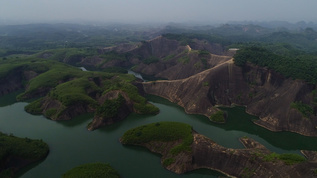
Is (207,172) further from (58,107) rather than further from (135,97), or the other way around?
(58,107)

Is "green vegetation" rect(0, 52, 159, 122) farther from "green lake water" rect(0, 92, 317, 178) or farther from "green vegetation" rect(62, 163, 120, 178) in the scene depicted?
"green vegetation" rect(62, 163, 120, 178)

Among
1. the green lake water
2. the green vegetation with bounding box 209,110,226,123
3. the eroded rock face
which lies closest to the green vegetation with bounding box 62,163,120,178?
the green lake water

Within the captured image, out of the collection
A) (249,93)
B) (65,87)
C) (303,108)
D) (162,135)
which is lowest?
(162,135)

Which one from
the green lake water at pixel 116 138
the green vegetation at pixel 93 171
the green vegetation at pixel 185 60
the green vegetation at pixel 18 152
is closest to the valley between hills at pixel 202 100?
the green vegetation at pixel 18 152

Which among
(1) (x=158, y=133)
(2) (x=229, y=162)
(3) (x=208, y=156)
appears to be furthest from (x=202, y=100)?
(2) (x=229, y=162)

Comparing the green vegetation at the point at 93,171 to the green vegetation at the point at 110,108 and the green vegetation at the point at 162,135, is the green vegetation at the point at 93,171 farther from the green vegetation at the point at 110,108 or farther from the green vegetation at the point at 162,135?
the green vegetation at the point at 110,108

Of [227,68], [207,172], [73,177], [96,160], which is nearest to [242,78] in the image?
[227,68]

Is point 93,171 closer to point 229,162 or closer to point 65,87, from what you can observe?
point 229,162
